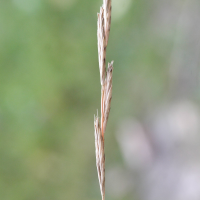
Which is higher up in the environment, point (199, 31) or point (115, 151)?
point (199, 31)

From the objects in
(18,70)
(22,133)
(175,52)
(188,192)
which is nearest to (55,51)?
(18,70)

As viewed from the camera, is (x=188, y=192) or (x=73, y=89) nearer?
(x=188, y=192)

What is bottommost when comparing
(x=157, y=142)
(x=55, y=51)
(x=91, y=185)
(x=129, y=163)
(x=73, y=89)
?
(x=91, y=185)

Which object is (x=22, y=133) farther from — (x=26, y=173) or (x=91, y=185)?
(x=91, y=185)

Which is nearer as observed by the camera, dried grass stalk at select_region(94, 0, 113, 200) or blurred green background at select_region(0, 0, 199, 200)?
dried grass stalk at select_region(94, 0, 113, 200)

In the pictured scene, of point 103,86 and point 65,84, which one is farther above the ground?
point 103,86

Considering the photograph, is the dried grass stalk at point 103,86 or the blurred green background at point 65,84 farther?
the blurred green background at point 65,84

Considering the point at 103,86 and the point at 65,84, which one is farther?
the point at 65,84
